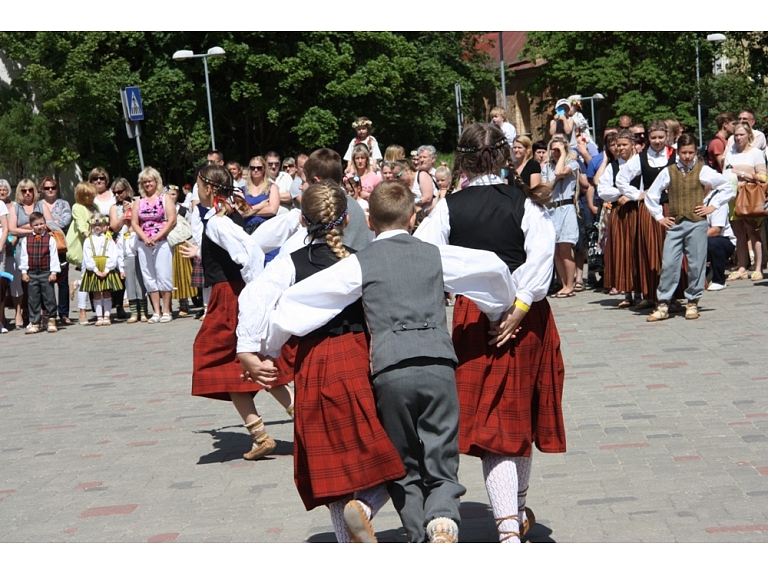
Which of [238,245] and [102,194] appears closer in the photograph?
[238,245]

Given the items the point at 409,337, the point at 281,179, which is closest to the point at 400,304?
the point at 409,337

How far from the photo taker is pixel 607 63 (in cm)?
5372

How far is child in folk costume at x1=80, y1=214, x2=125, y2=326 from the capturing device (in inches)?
582

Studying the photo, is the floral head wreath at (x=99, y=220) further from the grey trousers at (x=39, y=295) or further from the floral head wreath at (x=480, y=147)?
the floral head wreath at (x=480, y=147)

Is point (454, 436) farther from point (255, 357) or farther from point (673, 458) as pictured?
point (673, 458)

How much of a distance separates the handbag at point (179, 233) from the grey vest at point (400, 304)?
423 inches

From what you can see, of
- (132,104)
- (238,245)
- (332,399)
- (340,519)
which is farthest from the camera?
(132,104)

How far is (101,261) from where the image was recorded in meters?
14.8

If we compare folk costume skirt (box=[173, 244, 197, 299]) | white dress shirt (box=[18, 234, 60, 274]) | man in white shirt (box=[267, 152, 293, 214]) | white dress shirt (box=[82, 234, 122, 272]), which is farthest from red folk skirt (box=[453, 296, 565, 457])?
white dress shirt (box=[18, 234, 60, 274])

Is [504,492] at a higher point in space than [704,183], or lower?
lower

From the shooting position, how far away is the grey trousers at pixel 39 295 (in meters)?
14.7

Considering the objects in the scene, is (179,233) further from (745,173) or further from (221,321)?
(221,321)

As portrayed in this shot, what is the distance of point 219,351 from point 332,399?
283 centimetres

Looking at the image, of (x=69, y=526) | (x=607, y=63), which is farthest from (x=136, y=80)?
(x=69, y=526)
